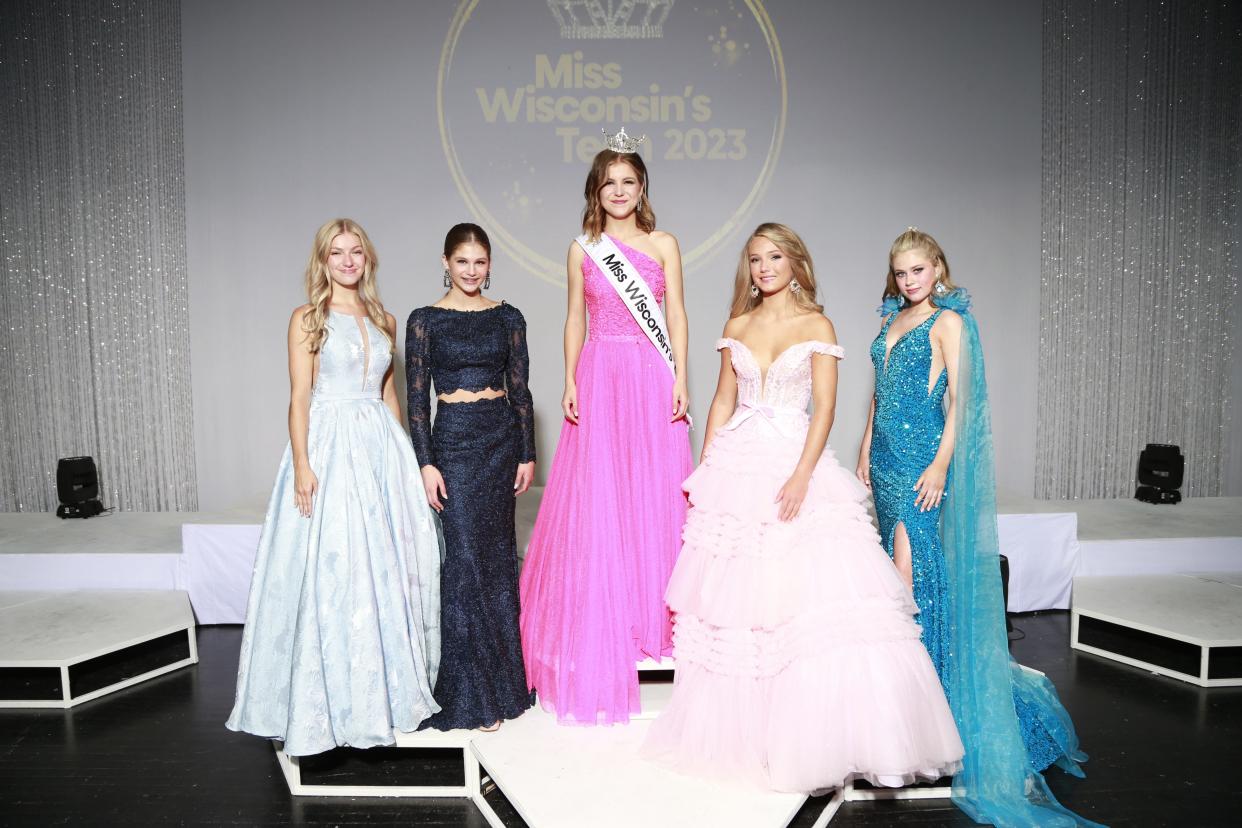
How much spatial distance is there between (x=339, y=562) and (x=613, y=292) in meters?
1.08

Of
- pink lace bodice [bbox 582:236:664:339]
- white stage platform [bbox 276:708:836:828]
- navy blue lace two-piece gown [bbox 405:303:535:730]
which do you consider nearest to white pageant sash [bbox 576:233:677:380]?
pink lace bodice [bbox 582:236:664:339]

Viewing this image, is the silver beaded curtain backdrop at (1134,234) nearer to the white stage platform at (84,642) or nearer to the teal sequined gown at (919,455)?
the teal sequined gown at (919,455)

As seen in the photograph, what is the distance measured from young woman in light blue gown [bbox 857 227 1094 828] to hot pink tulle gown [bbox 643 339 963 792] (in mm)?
145

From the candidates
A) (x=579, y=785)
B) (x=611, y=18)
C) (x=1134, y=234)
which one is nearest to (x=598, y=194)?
(x=579, y=785)

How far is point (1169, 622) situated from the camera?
3.12m

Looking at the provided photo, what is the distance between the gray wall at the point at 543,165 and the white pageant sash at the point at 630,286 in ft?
6.22

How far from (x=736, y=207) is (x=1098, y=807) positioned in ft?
10.2

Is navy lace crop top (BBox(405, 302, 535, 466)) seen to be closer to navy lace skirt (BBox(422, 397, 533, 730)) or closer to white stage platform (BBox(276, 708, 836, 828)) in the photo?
navy lace skirt (BBox(422, 397, 533, 730))

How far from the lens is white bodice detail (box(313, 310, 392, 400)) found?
2.33 meters

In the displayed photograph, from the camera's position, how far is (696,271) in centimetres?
447

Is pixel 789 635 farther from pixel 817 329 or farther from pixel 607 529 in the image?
pixel 817 329

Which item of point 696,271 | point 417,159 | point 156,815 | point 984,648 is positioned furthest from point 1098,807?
point 417,159

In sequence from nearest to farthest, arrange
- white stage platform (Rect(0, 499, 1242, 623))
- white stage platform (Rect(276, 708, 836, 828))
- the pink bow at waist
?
white stage platform (Rect(276, 708, 836, 828)) → the pink bow at waist → white stage platform (Rect(0, 499, 1242, 623))

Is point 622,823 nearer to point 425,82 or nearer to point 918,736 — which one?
point 918,736
